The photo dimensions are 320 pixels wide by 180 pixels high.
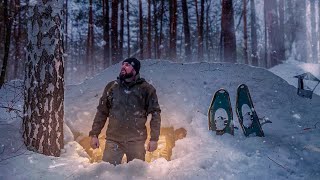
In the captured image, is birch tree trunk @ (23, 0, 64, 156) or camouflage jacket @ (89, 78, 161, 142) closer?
camouflage jacket @ (89, 78, 161, 142)

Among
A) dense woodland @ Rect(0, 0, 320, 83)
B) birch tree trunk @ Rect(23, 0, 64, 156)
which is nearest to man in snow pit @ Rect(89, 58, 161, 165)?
birch tree trunk @ Rect(23, 0, 64, 156)

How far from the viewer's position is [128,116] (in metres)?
4.54

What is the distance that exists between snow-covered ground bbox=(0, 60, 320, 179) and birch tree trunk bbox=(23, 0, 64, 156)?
30 centimetres

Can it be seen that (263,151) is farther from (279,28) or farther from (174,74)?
(279,28)

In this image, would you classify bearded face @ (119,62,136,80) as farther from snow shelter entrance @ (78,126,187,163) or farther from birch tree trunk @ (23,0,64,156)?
snow shelter entrance @ (78,126,187,163)

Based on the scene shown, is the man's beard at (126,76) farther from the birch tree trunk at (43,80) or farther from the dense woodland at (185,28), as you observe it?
the dense woodland at (185,28)

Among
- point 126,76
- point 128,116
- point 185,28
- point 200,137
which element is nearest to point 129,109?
point 128,116

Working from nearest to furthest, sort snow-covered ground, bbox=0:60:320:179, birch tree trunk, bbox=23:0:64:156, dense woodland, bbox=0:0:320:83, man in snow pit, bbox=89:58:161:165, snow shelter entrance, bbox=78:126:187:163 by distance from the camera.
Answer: snow-covered ground, bbox=0:60:320:179 → man in snow pit, bbox=89:58:161:165 → birch tree trunk, bbox=23:0:64:156 → snow shelter entrance, bbox=78:126:187:163 → dense woodland, bbox=0:0:320:83

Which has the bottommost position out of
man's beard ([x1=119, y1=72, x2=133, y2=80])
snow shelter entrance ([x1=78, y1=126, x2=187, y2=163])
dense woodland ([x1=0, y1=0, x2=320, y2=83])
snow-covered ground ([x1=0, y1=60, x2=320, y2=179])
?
snow shelter entrance ([x1=78, y1=126, x2=187, y2=163])

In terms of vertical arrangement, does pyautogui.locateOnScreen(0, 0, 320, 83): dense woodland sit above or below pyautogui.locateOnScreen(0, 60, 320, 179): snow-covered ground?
above

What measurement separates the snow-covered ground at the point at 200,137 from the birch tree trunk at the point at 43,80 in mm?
301

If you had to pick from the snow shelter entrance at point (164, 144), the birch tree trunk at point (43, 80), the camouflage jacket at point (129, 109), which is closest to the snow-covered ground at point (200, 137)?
the snow shelter entrance at point (164, 144)

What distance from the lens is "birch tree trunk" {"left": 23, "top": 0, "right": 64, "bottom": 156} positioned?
182 inches

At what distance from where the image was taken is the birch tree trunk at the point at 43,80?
4.63 metres
